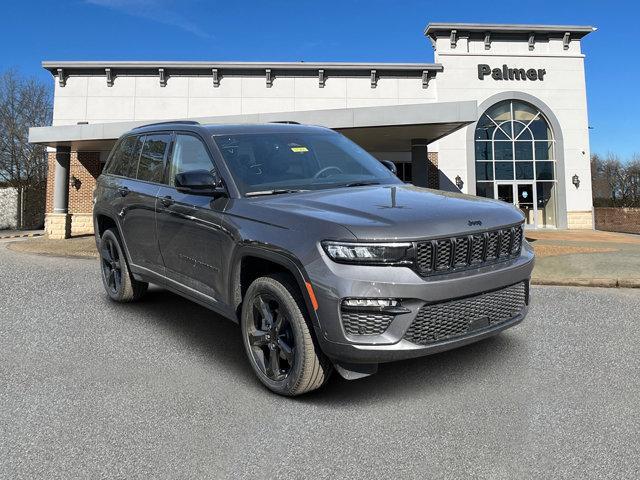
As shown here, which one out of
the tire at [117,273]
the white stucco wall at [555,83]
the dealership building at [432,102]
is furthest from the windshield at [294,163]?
the white stucco wall at [555,83]

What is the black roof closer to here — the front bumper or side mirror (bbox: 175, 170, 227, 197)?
side mirror (bbox: 175, 170, 227, 197)

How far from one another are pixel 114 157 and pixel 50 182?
18.4 meters

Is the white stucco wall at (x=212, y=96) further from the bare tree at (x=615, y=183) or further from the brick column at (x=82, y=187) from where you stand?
the bare tree at (x=615, y=183)

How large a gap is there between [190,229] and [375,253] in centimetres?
185

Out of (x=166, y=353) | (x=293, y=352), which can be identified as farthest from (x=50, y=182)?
(x=293, y=352)

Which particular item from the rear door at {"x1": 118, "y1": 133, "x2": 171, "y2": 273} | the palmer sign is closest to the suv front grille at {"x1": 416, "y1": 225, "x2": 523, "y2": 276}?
the rear door at {"x1": 118, "y1": 133, "x2": 171, "y2": 273}

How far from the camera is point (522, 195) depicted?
24266mm

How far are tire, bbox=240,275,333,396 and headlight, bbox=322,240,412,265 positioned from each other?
48cm

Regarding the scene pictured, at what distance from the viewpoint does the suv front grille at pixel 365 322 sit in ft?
8.99

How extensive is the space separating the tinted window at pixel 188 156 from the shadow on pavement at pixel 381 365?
1.47 m

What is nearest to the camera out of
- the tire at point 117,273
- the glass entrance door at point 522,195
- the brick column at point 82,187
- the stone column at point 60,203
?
the tire at point 117,273

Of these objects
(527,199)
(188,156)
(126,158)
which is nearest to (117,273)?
(126,158)

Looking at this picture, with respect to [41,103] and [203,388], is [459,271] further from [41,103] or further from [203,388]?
[41,103]

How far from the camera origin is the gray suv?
108 inches
